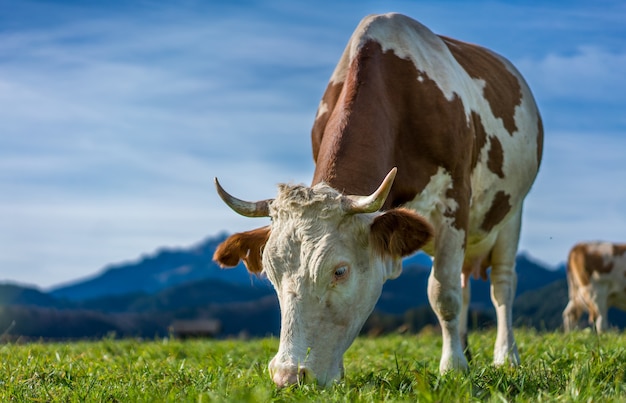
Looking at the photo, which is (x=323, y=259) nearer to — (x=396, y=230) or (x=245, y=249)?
(x=396, y=230)

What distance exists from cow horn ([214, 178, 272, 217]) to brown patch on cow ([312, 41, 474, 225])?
61 cm

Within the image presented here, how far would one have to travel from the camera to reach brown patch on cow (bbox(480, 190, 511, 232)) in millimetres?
8461

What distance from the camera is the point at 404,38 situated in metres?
7.66

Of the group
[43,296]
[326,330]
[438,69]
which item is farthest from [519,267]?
[43,296]

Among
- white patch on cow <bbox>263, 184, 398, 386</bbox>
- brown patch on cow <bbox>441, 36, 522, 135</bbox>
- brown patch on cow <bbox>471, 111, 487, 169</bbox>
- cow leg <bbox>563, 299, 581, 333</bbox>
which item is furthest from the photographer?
cow leg <bbox>563, 299, 581, 333</bbox>

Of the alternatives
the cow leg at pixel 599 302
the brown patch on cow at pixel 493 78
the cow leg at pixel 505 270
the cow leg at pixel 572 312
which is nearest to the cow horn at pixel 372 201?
the brown patch on cow at pixel 493 78

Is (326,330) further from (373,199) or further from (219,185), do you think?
(219,185)

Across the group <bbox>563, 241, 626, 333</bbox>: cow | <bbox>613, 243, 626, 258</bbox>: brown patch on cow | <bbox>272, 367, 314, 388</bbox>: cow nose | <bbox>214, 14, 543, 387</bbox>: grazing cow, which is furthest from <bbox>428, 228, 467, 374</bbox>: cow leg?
<bbox>613, 243, 626, 258</bbox>: brown patch on cow

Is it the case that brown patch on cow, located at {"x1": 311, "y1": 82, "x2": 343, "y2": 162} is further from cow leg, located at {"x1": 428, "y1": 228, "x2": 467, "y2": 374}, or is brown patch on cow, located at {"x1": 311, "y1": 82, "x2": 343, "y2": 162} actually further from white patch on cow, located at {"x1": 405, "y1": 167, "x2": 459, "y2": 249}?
cow leg, located at {"x1": 428, "y1": 228, "x2": 467, "y2": 374}

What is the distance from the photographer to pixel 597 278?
2328 centimetres

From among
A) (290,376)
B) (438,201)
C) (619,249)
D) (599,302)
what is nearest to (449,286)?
(438,201)

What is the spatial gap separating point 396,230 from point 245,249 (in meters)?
1.22

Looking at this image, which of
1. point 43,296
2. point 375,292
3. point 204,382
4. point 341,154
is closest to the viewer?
point 204,382

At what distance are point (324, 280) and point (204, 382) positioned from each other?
104 cm
